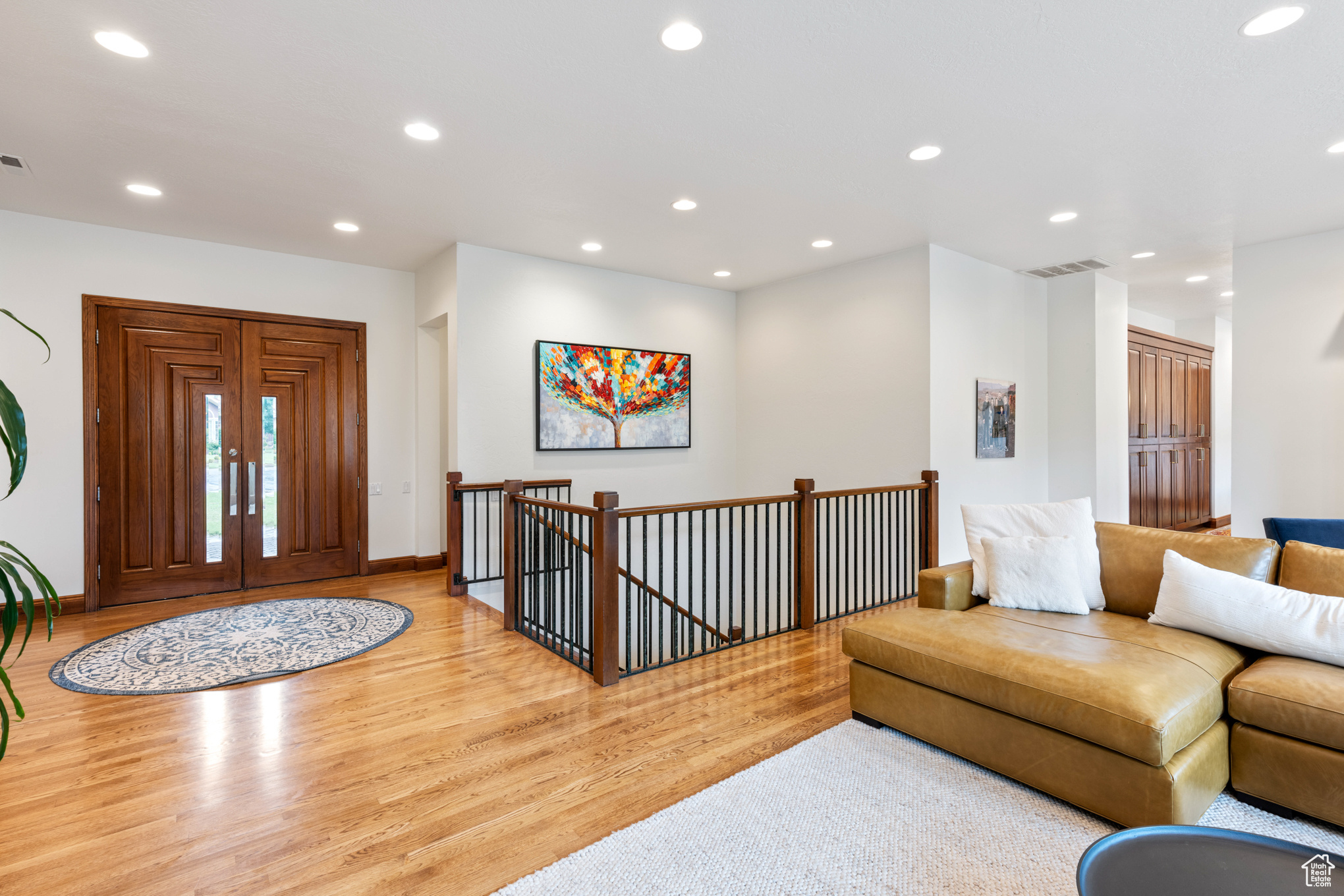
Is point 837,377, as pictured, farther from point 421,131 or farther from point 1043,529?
point 421,131

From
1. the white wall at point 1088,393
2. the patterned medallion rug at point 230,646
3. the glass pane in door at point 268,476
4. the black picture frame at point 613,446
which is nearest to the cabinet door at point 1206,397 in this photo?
the white wall at point 1088,393

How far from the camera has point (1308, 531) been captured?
2965 mm

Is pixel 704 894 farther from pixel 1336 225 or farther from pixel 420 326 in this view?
pixel 1336 225

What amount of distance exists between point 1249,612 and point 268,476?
6.13 meters

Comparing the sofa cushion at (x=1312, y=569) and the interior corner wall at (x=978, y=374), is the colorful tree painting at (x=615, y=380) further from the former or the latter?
the sofa cushion at (x=1312, y=569)

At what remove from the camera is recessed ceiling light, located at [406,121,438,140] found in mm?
3156

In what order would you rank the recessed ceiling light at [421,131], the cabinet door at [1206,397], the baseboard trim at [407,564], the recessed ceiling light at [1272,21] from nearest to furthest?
1. the recessed ceiling light at [1272,21]
2. the recessed ceiling light at [421,131]
3. the baseboard trim at [407,564]
4. the cabinet door at [1206,397]

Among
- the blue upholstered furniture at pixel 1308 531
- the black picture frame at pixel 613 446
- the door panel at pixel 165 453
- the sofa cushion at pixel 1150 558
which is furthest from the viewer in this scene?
the black picture frame at pixel 613 446

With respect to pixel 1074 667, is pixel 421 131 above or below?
above

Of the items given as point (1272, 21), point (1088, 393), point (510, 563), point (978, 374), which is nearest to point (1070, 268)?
point (1088, 393)

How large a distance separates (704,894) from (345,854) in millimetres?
1078

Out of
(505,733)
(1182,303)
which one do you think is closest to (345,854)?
(505,733)

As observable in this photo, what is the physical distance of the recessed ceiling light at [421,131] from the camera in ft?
10.4

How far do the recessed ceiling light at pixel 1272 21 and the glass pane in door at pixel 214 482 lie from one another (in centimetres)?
639
